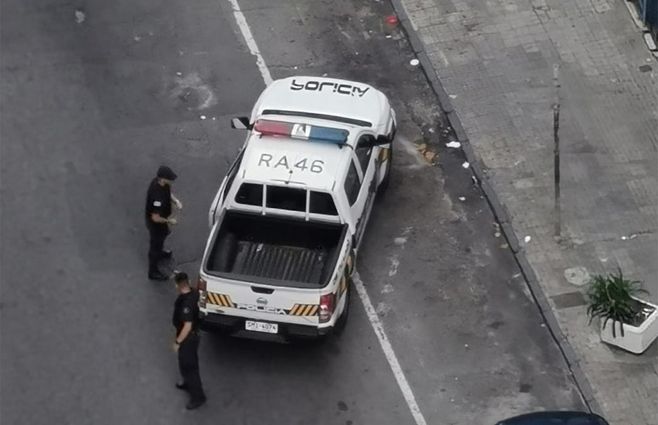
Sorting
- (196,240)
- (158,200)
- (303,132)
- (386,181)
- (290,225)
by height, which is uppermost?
(303,132)

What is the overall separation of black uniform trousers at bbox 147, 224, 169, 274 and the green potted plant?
5.26 metres

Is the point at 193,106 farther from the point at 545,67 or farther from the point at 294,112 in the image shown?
the point at 545,67

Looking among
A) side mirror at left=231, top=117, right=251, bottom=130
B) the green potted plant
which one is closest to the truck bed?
side mirror at left=231, top=117, right=251, bottom=130

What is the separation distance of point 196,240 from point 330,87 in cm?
265

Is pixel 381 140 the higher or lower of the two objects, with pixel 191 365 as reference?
higher

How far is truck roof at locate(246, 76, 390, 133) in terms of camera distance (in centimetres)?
2036

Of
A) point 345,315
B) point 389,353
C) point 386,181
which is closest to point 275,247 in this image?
point 345,315

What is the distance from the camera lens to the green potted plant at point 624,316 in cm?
1911

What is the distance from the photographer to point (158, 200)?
1917cm

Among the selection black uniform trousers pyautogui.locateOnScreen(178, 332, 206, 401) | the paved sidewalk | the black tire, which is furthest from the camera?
the black tire

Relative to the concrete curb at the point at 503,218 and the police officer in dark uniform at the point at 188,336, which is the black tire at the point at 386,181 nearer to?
the concrete curb at the point at 503,218

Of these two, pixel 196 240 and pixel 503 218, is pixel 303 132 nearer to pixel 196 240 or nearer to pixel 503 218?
pixel 196 240

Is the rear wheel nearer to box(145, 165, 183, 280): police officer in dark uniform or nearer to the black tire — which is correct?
the black tire

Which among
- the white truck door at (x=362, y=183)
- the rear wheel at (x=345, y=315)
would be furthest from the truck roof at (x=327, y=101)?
the rear wheel at (x=345, y=315)
